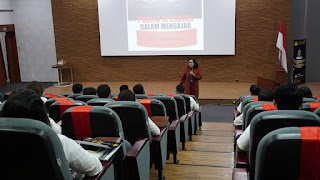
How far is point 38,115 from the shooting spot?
4.79 feet

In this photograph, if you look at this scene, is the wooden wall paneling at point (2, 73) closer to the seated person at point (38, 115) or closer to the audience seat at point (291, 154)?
the seated person at point (38, 115)

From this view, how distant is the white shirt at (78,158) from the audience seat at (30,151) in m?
0.13

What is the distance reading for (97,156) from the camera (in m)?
1.74

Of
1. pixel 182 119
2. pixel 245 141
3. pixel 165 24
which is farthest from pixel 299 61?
pixel 245 141

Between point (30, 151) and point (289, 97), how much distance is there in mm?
1528

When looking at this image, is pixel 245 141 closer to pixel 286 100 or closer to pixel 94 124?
pixel 286 100

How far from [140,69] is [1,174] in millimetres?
8391

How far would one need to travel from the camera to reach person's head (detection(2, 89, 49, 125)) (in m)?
1.42

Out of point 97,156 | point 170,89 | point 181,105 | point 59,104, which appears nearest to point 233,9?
point 170,89

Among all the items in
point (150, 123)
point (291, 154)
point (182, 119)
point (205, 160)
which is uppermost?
point (291, 154)

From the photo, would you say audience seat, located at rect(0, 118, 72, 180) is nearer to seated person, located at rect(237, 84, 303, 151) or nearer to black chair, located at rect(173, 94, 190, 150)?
seated person, located at rect(237, 84, 303, 151)

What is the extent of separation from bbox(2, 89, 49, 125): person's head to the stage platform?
6203mm

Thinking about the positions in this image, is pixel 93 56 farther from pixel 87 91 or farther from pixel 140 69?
pixel 87 91

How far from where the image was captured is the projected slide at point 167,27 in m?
8.82
